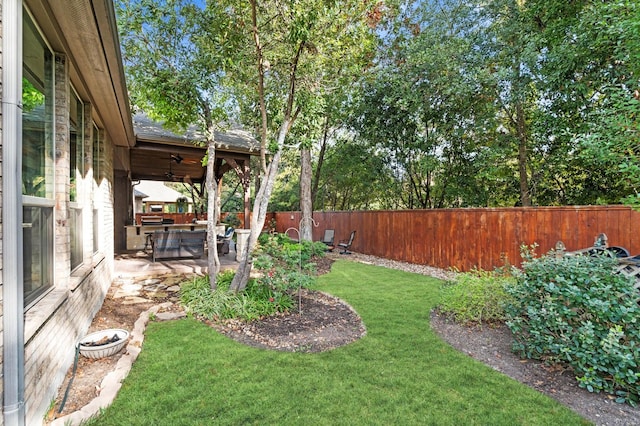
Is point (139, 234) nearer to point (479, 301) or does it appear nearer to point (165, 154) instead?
point (165, 154)

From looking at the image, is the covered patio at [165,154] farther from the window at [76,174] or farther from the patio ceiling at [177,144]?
the window at [76,174]

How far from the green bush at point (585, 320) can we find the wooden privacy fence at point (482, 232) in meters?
3.45

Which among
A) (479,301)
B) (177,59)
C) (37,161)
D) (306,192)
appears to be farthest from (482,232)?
(37,161)

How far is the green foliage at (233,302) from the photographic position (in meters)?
4.60

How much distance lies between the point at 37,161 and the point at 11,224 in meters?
1.09

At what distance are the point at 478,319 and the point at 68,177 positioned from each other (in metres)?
5.10

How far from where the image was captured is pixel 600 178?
8.55 m

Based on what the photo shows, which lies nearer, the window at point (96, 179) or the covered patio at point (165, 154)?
the window at point (96, 179)

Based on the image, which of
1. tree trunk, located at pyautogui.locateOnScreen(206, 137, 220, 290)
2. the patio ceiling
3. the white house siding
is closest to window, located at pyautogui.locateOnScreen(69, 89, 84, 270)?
the white house siding

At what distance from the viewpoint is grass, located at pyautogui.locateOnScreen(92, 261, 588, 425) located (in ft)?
7.97

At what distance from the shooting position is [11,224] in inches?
67.7

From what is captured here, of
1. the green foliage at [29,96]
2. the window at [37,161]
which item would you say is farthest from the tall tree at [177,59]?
the green foliage at [29,96]

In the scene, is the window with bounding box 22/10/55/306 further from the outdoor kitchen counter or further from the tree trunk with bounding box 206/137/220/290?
the outdoor kitchen counter

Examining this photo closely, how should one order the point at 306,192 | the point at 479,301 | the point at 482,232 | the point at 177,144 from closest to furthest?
the point at 479,301, the point at 482,232, the point at 177,144, the point at 306,192
